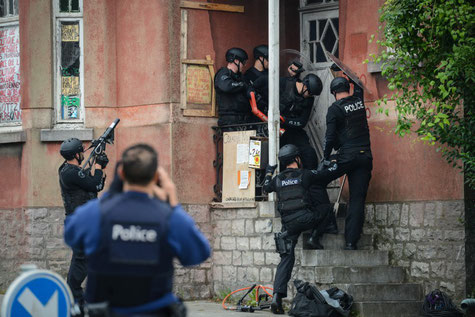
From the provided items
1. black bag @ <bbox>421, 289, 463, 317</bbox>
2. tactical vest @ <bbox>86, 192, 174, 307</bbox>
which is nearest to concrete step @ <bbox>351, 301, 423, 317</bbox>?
black bag @ <bbox>421, 289, 463, 317</bbox>

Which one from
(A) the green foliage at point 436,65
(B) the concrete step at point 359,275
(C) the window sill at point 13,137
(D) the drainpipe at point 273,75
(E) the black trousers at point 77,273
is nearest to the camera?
(A) the green foliage at point 436,65

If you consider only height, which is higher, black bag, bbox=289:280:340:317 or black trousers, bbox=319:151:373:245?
black trousers, bbox=319:151:373:245

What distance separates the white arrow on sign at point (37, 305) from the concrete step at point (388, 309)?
17.1ft

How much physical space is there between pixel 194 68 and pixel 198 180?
1582mm

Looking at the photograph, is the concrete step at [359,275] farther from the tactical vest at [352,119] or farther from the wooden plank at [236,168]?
the wooden plank at [236,168]

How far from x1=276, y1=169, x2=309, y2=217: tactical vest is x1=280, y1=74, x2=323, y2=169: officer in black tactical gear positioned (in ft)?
5.36

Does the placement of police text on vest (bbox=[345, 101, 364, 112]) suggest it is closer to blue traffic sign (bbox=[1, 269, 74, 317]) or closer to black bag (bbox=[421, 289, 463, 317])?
black bag (bbox=[421, 289, 463, 317])

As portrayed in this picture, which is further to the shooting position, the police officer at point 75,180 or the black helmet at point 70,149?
the black helmet at point 70,149

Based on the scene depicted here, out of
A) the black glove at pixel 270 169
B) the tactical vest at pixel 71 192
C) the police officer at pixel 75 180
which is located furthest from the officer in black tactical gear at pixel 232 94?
the tactical vest at pixel 71 192

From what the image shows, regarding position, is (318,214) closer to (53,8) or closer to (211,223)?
(211,223)

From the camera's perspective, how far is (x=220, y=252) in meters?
14.4

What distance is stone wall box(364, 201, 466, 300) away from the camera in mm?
12410

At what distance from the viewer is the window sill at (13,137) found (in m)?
15.3

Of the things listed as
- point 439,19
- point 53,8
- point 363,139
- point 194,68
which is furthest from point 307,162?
point 53,8
